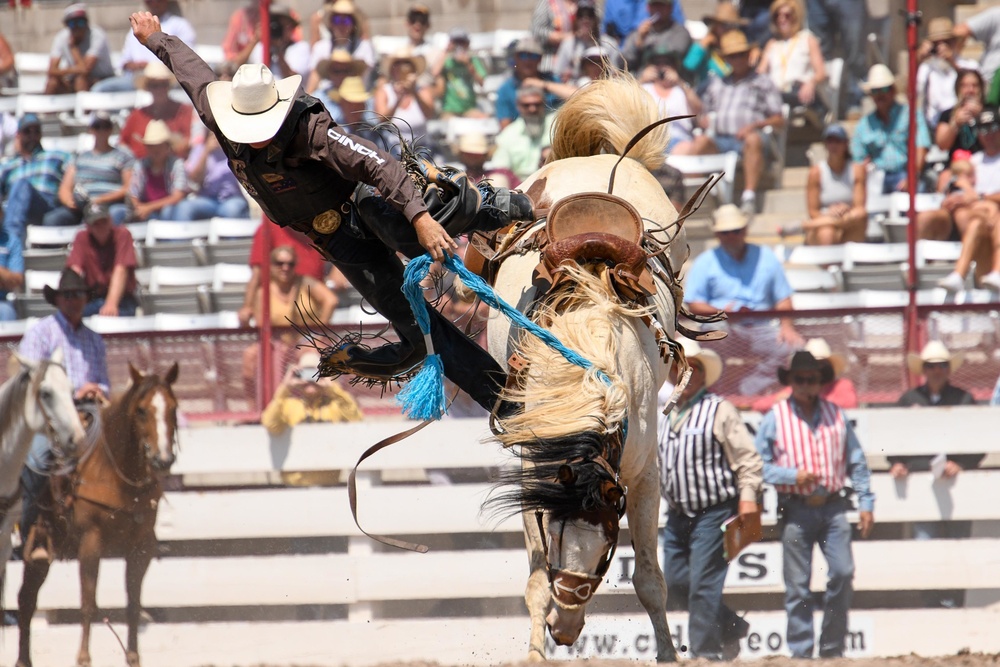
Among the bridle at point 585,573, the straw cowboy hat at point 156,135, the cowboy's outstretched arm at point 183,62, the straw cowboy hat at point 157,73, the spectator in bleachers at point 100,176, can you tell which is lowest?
the bridle at point 585,573

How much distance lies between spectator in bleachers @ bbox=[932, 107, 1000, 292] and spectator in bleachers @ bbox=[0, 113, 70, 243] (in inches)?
240

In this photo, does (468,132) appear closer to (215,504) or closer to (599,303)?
(215,504)

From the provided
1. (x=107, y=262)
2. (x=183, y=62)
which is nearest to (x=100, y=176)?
(x=107, y=262)

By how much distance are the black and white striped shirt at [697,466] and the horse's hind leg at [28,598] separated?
11.7ft

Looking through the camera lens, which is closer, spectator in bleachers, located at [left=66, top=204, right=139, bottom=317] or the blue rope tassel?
the blue rope tassel

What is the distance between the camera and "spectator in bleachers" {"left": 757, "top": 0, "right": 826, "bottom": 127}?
30.9 feet

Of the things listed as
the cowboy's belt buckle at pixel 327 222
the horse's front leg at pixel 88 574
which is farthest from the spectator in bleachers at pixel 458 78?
the cowboy's belt buckle at pixel 327 222

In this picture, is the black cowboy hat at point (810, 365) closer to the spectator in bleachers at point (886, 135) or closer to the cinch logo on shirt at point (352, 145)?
the spectator in bleachers at point (886, 135)

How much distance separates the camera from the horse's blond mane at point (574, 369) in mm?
3953

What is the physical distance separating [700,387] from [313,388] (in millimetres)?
2237

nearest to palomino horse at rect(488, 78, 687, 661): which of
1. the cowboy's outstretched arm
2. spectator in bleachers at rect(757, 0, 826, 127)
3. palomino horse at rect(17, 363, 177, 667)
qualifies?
the cowboy's outstretched arm

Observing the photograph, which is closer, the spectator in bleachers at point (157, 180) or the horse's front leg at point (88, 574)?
the horse's front leg at point (88, 574)

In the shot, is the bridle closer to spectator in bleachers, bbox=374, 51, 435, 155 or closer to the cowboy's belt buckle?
the cowboy's belt buckle

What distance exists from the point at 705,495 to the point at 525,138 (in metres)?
3.05
